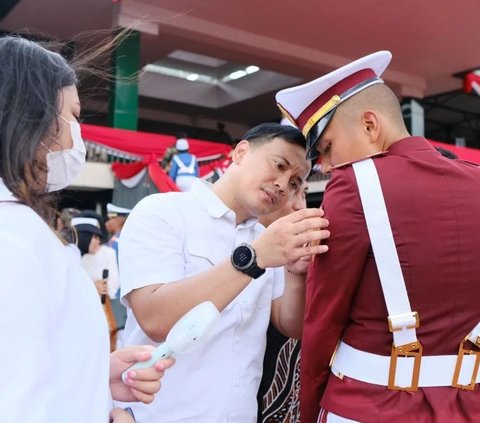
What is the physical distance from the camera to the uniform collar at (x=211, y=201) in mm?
1592

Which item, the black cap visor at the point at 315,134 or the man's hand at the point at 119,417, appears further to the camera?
the black cap visor at the point at 315,134

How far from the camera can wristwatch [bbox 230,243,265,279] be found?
128 centimetres

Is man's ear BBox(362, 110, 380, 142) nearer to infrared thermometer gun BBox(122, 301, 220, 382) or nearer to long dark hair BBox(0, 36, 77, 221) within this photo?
infrared thermometer gun BBox(122, 301, 220, 382)

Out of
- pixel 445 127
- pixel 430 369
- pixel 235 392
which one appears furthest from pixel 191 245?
pixel 445 127

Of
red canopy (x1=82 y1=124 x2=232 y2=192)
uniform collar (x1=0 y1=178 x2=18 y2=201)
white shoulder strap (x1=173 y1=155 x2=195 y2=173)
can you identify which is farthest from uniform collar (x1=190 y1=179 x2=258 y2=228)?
red canopy (x1=82 y1=124 x2=232 y2=192)

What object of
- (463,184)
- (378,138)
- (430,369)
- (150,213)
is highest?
(378,138)

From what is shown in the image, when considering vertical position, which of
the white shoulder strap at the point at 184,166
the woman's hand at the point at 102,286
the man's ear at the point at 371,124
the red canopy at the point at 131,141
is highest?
the red canopy at the point at 131,141

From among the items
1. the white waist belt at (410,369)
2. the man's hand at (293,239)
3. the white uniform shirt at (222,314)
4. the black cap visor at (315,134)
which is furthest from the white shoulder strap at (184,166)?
the white waist belt at (410,369)

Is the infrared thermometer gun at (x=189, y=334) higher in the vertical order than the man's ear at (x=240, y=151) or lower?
lower

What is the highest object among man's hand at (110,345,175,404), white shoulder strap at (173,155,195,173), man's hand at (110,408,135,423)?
white shoulder strap at (173,155,195,173)

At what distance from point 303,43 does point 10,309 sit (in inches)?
387

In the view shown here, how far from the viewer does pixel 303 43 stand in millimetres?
10016

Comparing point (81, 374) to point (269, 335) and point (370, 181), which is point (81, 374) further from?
point (269, 335)

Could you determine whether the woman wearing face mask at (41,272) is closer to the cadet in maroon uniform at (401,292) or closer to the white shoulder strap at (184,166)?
the cadet in maroon uniform at (401,292)
